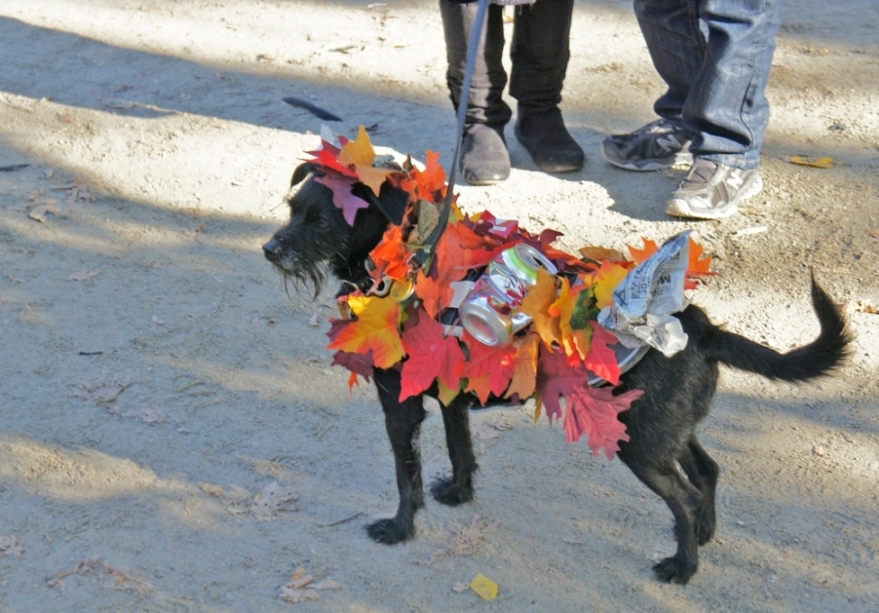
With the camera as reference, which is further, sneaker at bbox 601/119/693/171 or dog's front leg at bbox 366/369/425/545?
sneaker at bbox 601/119/693/171

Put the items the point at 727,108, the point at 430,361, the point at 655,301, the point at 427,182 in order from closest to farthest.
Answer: the point at 655,301
the point at 430,361
the point at 427,182
the point at 727,108

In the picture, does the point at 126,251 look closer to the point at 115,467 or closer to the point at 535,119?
the point at 115,467

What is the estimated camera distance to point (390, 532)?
347cm

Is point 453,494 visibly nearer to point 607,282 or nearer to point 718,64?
point 607,282

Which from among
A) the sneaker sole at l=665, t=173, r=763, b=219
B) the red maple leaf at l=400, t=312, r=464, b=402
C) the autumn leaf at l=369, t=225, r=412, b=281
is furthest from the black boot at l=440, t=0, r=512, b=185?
the red maple leaf at l=400, t=312, r=464, b=402

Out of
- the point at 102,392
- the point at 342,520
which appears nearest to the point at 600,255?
the point at 342,520

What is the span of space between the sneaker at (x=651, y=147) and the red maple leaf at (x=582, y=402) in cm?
303

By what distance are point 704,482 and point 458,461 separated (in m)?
0.92

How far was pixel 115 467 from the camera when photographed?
378 cm

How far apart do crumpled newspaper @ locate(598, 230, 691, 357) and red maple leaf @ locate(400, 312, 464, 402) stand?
49cm

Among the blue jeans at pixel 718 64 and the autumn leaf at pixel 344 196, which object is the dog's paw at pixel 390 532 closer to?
the autumn leaf at pixel 344 196

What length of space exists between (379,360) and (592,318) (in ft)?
2.32

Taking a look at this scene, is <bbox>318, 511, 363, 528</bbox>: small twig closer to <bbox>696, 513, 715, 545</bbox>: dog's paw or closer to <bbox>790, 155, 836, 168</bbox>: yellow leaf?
<bbox>696, 513, 715, 545</bbox>: dog's paw

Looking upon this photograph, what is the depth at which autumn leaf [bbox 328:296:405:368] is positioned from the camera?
3.02 metres
